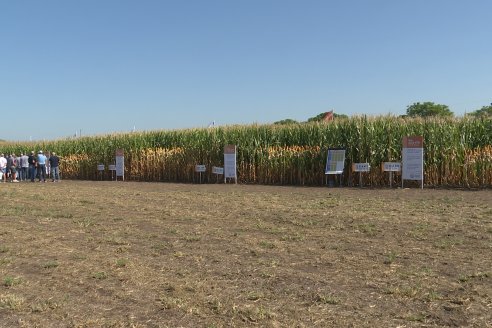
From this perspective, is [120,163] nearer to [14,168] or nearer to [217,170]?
[14,168]

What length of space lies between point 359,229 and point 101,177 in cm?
2460

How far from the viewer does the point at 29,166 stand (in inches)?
1180

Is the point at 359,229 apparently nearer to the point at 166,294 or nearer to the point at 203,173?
the point at 166,294

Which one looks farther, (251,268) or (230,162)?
(230,162)

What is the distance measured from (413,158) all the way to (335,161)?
321 centimetres

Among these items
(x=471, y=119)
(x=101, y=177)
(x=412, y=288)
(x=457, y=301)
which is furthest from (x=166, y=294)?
(x=101, y=177)

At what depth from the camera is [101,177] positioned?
3086 cm

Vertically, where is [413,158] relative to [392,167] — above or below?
above

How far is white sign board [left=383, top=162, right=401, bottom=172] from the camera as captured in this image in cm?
1791

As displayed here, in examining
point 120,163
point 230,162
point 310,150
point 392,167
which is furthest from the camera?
point 120,163

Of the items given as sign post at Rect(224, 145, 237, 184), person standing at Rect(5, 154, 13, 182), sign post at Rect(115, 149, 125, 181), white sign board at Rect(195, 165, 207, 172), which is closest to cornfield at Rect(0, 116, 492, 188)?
sign post at Rect(115, 149, 125, 181)

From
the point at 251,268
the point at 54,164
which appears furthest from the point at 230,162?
the point at 251,268

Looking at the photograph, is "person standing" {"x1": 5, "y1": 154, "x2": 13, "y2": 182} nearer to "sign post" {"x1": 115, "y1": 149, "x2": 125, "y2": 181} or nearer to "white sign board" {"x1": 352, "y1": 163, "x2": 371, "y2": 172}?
"sign post" {"x1": 115, "y1": 149, "x2": 125, "y2": 181}

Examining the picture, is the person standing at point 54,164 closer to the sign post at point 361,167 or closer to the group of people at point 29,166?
the group of people at point 29,166
